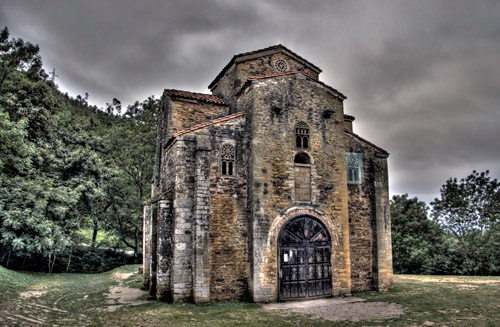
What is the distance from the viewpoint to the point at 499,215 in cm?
2392

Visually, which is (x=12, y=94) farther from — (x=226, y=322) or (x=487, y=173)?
(x=487, y=173)

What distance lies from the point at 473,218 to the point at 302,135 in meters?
18.6

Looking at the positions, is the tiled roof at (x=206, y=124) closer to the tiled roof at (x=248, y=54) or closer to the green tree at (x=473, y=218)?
the tiled roof at (x=248, y=54)

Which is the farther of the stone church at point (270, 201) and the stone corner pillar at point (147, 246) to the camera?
the stone corner pillar at point (147, 246)

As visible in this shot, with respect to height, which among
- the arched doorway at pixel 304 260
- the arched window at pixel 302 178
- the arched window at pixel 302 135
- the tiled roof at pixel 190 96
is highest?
the tiled roof at pixel 190 96

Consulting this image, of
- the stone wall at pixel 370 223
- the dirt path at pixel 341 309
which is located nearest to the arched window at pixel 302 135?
the stone wall at pixel 370 223

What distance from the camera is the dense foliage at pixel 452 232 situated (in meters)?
21.6

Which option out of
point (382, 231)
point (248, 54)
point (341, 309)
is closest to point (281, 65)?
point (248, 54)

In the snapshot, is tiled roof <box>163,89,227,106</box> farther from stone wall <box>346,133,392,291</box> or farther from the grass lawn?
the grass lawn

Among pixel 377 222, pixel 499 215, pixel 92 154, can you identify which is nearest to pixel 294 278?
pixel 377 222

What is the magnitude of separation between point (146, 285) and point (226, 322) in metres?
8.19

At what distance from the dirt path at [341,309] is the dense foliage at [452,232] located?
12.2 meters

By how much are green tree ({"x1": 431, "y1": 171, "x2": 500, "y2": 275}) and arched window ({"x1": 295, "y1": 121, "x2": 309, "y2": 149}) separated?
1551cm

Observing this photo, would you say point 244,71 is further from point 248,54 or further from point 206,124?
point 206,124
